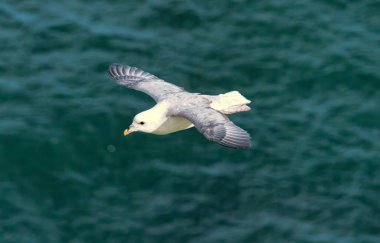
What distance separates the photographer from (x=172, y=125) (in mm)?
19906

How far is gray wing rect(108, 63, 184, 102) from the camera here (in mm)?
21172

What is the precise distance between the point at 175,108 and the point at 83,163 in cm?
262

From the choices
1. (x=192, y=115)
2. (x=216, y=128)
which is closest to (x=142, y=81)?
(x=192, y=115)

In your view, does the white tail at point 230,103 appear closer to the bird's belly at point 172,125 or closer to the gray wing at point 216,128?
the gray wing at point 216,128

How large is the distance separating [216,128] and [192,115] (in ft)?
2.34

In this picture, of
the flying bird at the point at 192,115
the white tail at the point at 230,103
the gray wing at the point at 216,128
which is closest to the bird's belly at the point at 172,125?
the flying bird at the point at 192,115

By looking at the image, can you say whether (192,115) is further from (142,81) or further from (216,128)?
(142,81)

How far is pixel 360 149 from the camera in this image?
21.1 metres

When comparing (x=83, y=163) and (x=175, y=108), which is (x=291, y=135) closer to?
(x=175, y=108)

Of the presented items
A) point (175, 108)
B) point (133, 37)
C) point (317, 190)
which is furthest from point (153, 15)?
point (317, 190)

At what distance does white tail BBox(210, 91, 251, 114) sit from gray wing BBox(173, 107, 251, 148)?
0.46m

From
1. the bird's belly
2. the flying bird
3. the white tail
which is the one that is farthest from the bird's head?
the white tail

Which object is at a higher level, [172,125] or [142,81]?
[142,81]

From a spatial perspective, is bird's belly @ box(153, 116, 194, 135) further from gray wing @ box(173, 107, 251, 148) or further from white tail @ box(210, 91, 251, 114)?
white tail @ box(210, 91, 251, 114)
